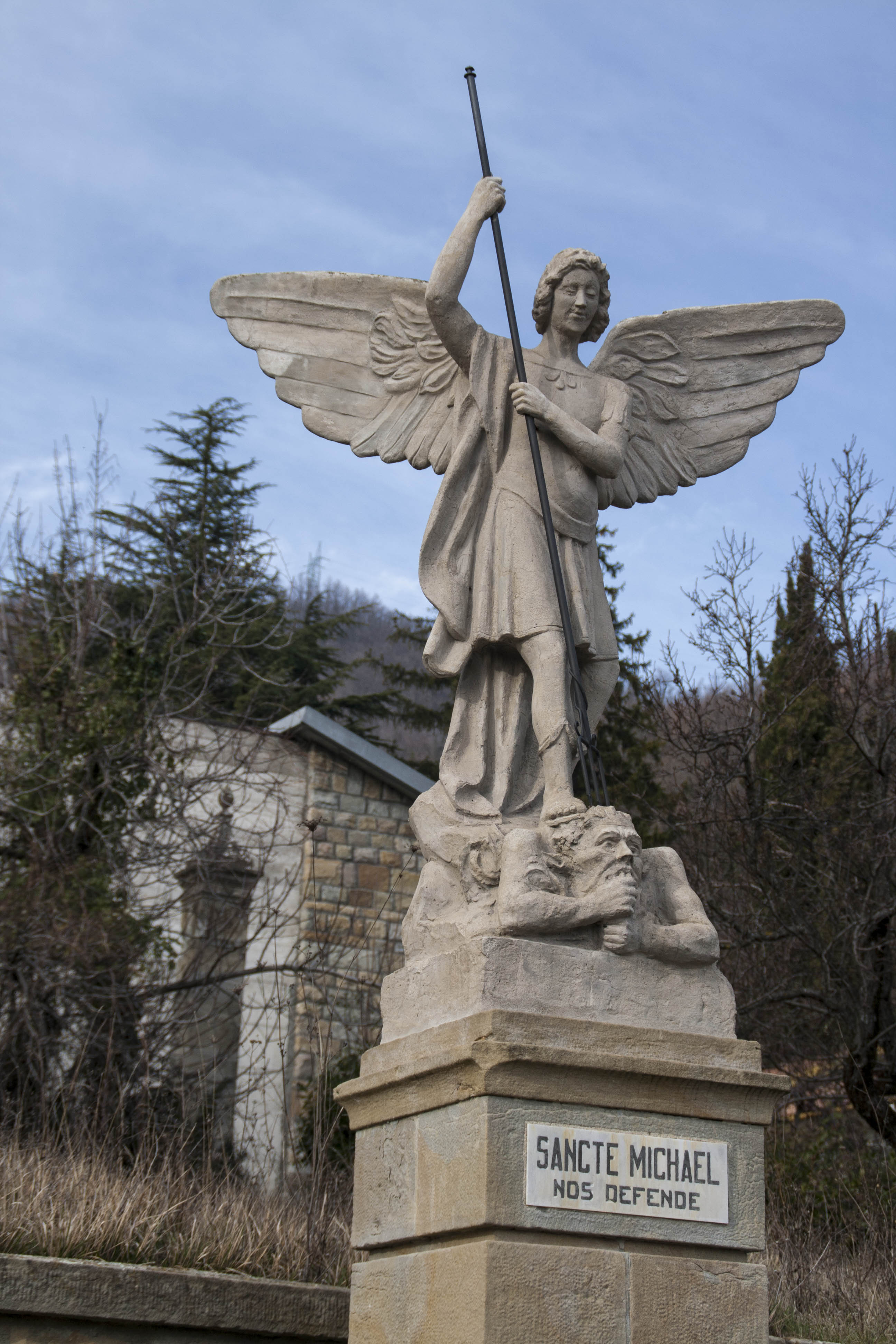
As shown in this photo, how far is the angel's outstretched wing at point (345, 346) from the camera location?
5.28 metres

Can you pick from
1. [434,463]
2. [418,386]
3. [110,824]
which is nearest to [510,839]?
[434,463]

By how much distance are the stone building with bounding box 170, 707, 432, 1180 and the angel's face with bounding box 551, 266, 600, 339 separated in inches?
236

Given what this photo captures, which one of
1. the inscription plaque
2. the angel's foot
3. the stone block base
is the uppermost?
the angel's foot

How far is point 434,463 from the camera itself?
5160 millimetres

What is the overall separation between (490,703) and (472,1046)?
1468mm

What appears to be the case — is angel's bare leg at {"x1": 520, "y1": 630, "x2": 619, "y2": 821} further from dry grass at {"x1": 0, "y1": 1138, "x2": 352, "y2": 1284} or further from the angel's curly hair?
dry grass at {"x1": 0, "y1": 1138, "x2": 352, "y2": 1284}

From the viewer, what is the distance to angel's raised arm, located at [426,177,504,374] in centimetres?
471

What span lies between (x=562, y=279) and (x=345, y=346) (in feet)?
2.90

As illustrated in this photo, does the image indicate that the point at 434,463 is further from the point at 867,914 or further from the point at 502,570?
the point at 867,914

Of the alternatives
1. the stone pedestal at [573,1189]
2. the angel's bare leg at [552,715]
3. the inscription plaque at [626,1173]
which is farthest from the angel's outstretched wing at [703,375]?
the inscription plaque at [626,1173]

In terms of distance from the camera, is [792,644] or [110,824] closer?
[110,824]

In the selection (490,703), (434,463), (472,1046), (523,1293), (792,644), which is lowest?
(523,1293)

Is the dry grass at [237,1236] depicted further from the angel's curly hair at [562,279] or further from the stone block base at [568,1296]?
the angel's curly hair at [562,279]

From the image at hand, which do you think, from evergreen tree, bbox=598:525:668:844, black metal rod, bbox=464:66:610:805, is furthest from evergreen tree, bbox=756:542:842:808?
black metal rod, bbox=464:66:610:805
